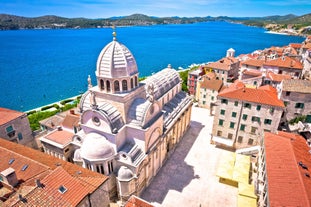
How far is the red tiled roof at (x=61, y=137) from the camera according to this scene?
30.8m

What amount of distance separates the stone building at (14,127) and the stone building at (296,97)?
1852 inches

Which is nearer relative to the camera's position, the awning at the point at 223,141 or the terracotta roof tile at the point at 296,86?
the terracotta roof tile at the point at 296,86

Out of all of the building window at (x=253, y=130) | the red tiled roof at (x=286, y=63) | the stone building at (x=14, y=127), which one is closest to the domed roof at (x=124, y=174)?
the stone building at (x=14, y=127)

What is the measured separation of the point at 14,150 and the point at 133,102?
1668cm

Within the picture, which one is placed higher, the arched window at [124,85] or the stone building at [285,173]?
the arched window at [124,85]

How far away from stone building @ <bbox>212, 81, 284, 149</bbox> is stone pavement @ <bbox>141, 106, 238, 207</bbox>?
13.5ft

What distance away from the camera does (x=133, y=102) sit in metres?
28.3

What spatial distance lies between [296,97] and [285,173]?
19122 mm

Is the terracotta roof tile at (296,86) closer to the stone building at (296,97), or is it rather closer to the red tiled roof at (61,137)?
the stone building at (296,97)

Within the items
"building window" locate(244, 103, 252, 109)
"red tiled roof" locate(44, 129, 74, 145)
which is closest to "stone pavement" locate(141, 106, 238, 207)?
"building window" locate(244, 103, 252, 109)

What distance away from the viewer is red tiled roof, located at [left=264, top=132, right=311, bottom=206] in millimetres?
19484

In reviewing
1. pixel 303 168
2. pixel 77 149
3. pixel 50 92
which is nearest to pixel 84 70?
pixel 50 92

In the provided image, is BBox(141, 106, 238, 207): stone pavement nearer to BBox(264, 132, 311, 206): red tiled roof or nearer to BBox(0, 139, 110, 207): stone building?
BBox(264, 132, 311, 206): red tiled roof

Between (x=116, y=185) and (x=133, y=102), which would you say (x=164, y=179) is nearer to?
(x=116, y=185)
